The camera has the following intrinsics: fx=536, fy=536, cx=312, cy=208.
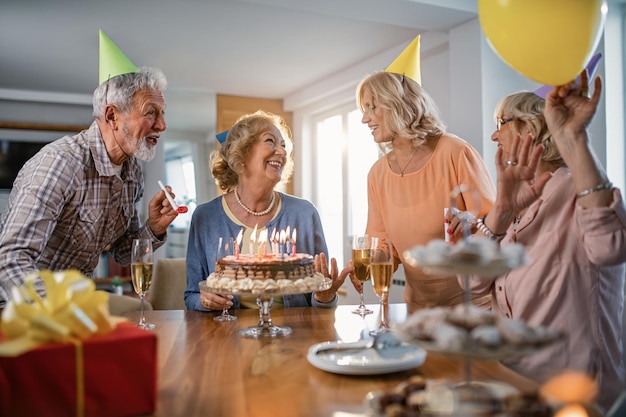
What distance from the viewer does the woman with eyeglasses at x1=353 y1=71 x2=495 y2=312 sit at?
205 cm

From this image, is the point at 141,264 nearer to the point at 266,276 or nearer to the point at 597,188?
the point at 266,276

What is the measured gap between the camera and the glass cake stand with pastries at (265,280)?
1.35m

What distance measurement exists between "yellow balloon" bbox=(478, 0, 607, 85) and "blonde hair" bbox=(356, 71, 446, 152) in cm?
92

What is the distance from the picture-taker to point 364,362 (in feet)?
3.39

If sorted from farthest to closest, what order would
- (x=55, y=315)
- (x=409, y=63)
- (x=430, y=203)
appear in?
1. (x=409, y=63)
2. (x=430, y=203)
3. (x=55, y=315)

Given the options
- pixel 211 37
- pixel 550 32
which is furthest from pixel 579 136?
pixel 211 37

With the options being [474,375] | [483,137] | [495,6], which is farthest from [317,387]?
[483,137]

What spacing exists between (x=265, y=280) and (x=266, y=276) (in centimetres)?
2

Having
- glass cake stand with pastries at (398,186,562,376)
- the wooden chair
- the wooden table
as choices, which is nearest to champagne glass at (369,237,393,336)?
the wooden table

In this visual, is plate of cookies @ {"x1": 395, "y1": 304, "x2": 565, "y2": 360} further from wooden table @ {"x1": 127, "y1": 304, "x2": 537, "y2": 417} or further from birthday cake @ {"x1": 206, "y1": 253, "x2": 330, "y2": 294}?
birthday cake @ {"x1": 206, "y1": 253, "x2": 330, "y2": 294}

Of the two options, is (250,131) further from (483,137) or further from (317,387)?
(483,137)

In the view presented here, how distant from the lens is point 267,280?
4.52 ft

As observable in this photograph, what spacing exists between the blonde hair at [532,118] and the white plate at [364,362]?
75 centimetres

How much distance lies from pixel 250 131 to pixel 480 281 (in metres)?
1.15
